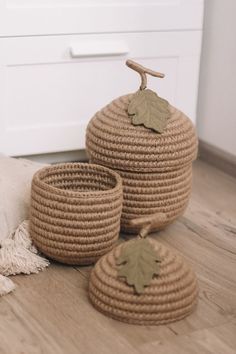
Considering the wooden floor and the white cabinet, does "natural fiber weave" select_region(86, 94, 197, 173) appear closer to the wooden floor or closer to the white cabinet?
the wooden floor

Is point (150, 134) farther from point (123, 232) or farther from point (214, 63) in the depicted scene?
point (214, 63)

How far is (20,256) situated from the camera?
139 centimetres

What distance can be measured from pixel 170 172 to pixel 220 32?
2.03 feet

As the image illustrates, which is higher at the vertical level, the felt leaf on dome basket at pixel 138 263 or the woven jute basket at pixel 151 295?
the felt leaf on dome basket at pixel 138 263

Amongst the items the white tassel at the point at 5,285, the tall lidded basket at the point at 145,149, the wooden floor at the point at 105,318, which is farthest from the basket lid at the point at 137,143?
the white tassel at the point at 5,285

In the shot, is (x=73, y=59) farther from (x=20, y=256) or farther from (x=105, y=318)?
(x=105, y=318)

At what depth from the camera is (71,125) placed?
1859mm

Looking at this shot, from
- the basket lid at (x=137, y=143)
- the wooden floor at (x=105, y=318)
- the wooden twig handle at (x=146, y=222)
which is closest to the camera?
the wooden floor at (x=105, y=318)

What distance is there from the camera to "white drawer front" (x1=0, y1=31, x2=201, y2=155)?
176 centimetres

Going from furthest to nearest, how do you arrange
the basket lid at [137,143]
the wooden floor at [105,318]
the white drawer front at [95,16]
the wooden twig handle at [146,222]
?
1. the white drawer front at [95,16]
2. the basket lid at [137,143]
3. the wooden twig handle at [146,222]
4. the wooden floor at [105,318]

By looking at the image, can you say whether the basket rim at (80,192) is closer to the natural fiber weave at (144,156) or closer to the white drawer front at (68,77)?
the natural fiber weave at (144,156)

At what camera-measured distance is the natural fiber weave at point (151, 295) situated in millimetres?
1215

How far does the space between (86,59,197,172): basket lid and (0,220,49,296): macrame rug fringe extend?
0.22m

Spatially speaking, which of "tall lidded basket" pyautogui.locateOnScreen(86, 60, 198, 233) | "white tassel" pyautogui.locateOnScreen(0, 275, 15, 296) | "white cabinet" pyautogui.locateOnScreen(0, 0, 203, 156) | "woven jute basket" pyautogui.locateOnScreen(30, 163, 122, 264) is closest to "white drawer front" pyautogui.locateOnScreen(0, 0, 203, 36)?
"white cabinet" pyautogui.locateOnScreen(0, 0, 203, 156)
